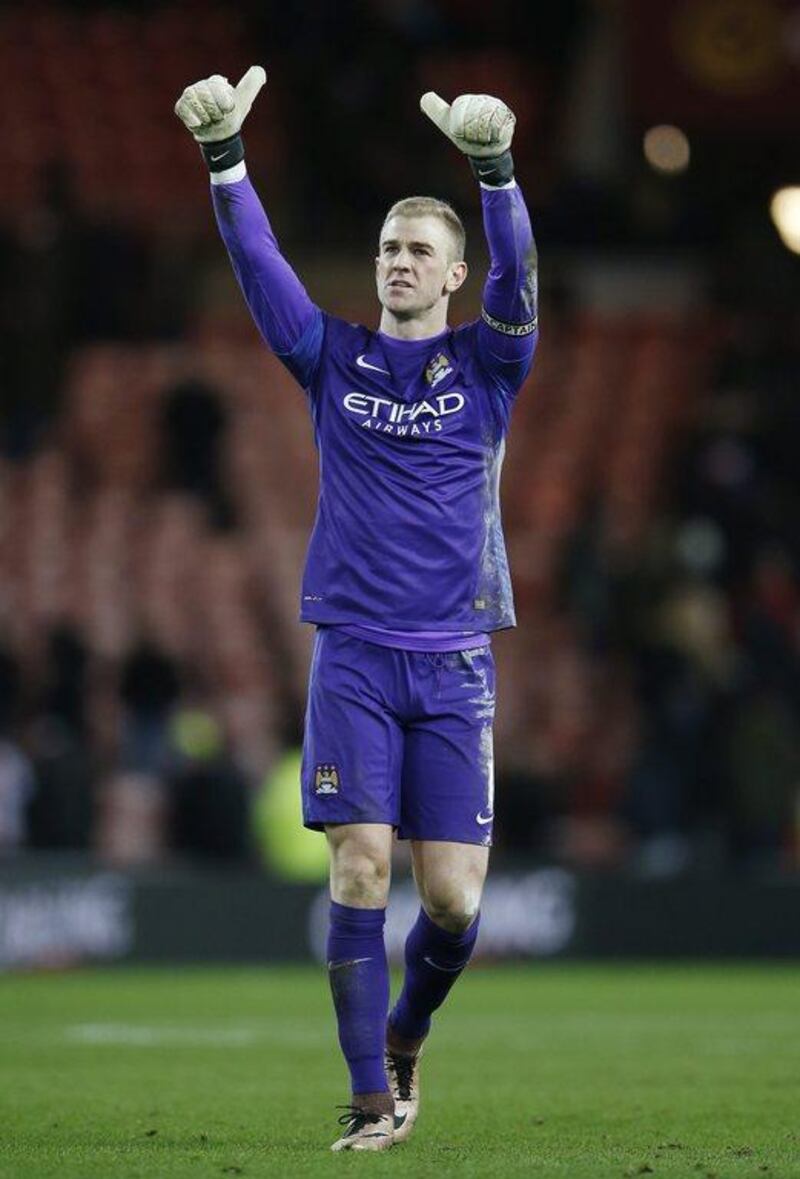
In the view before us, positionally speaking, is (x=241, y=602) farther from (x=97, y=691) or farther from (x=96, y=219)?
(x=96, y=219)

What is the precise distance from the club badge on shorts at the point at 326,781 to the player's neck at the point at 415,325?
4.03ft

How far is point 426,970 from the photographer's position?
7508mm

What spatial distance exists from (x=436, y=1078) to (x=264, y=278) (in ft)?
11.9

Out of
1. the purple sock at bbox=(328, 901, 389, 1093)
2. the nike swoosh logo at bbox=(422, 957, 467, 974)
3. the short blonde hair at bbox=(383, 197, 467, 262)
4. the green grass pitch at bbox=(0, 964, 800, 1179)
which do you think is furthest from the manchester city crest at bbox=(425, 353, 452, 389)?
the green grass pitch at bbox=(0, 964, 800, 1179)

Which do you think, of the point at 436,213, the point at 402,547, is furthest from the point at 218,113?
the point at 402,547

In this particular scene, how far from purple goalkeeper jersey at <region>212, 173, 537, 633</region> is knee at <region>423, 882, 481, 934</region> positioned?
2.33 ft

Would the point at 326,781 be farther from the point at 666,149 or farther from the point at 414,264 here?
the point at 666,149

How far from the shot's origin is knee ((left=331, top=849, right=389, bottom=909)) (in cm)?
698

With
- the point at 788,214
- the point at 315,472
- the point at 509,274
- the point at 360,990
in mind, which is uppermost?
the point at 788,214

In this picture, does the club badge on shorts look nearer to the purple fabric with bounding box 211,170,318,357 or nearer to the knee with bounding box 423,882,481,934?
the knee with bounding box 423,882,481,934

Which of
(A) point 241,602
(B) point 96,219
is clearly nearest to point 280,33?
(B) point 96,219

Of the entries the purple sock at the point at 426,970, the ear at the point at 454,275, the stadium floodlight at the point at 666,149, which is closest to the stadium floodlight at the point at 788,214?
the stadium floodlight at the point at 666,149

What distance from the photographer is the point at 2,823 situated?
16906 millimetres

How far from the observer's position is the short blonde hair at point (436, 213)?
23.9 feet
